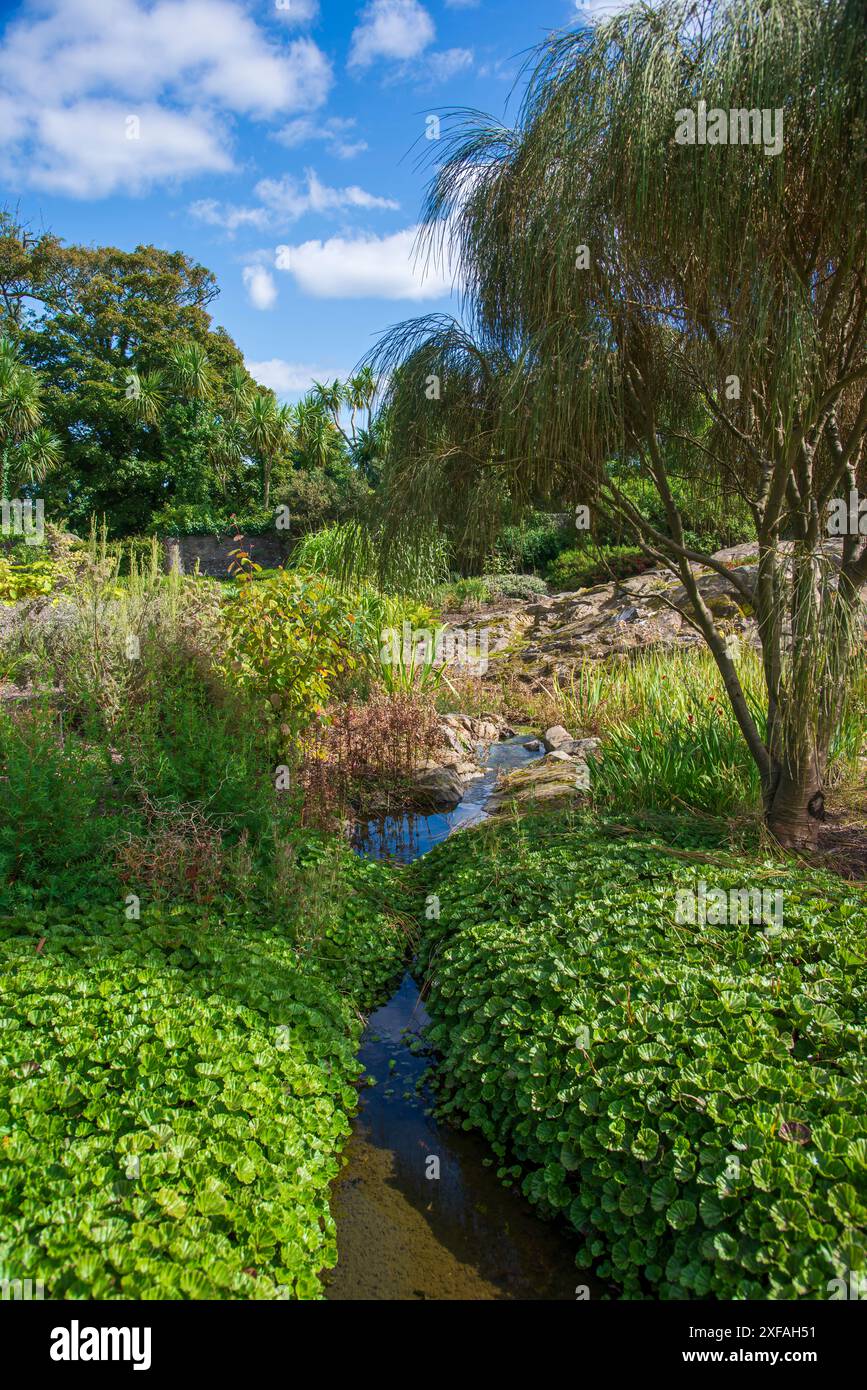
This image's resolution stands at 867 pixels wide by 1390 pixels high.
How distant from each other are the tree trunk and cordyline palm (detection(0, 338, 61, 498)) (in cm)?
2735

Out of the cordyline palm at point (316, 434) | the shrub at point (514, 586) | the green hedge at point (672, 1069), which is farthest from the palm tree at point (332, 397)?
the green hedge at point (672, 1069)

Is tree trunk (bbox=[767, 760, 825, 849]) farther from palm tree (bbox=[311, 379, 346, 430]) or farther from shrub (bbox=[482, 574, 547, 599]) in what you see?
palm tree (bbox=[311, 379, 346, 430])

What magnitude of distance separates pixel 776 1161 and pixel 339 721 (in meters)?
5.91

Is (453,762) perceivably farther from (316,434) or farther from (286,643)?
(316,434)

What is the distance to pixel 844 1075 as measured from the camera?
8.68 ft

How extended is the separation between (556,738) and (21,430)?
2507 centimetres

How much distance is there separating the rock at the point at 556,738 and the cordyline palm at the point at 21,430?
2376 centimetres

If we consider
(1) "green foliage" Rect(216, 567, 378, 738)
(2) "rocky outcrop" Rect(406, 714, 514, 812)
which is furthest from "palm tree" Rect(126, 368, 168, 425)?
(1) "green foliage" Rect(216, 567, 378, 738)

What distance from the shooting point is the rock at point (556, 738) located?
28.6 feet

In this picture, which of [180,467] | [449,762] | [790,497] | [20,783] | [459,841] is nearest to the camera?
[20,783]

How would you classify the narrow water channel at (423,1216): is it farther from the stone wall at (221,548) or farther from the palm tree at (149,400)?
the palm tree at (149,400)
